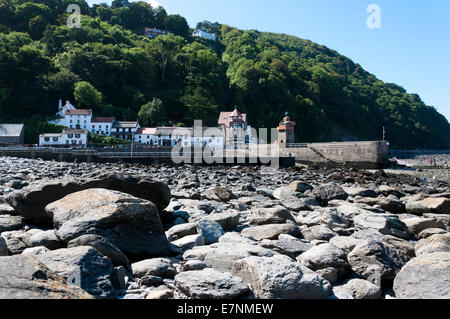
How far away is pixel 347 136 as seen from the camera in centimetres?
9625

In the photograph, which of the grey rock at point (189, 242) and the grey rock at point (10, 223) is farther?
the grey rock at point (10, 223)

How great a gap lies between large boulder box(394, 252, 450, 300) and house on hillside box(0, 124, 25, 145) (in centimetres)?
5572

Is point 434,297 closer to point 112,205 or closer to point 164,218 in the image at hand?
point 112,205

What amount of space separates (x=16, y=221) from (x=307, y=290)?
17.4ft

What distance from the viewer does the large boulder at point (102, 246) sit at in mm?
3754

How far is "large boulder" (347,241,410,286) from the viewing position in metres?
3.95

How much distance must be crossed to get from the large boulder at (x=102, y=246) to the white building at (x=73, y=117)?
5978cm

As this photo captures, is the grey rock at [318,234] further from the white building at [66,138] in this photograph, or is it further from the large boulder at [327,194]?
the white building at [66,138]

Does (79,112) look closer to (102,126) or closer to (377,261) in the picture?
(102,126)

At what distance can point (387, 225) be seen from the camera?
20.6 feet

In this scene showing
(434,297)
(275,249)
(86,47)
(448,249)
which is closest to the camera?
(434,297)

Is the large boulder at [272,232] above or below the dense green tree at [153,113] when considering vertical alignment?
below

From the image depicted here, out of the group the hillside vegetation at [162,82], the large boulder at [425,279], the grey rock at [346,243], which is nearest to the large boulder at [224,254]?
the grey rock at [346,243]
